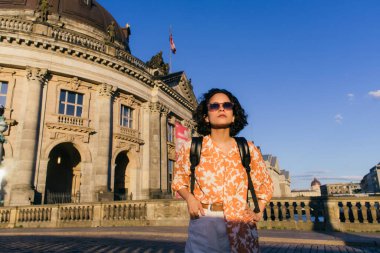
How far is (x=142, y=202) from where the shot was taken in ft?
49.3

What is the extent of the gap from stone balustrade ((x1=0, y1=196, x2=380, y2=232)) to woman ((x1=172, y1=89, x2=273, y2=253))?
33.0 feet

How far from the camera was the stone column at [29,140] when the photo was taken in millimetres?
18250

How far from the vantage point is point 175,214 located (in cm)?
1417

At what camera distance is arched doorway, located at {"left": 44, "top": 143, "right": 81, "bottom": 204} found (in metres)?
23.4

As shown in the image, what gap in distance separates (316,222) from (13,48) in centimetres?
2128

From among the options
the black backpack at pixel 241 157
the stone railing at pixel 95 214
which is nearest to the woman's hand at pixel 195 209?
the black backpack at pixel 241 157

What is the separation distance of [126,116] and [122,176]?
17.7ft

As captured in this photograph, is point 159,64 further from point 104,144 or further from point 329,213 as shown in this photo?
point 329,213

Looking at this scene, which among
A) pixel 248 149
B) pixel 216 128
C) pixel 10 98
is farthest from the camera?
pixel 10 98

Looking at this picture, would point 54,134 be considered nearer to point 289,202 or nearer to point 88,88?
point 88,88

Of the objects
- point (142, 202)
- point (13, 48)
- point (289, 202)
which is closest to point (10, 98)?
point (13, 48)

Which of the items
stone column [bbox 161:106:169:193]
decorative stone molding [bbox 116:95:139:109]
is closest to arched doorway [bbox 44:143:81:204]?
decorative stone molding [bbox 116:95:139:109]

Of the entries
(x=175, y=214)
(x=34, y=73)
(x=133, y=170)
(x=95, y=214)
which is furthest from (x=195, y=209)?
(x=133, y=170)

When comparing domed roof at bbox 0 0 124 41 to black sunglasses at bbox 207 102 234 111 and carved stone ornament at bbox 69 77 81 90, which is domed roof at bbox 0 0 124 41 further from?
black sunglasses at bbox 207 102 234 111
